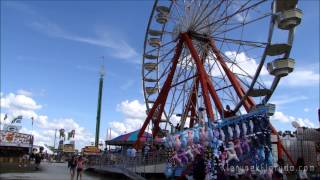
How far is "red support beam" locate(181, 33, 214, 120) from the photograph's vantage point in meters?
28.8

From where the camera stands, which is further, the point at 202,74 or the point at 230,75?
the point at 230,75

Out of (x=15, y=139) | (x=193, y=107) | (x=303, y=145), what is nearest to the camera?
(x=303, y=145)

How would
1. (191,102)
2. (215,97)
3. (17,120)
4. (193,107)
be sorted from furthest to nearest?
(17,120)
(193,107)
(191,102)
(215,97)

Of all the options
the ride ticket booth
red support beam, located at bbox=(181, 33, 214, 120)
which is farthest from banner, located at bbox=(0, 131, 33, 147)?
red support beam, located at bbox=(181, 33, 214, 120)

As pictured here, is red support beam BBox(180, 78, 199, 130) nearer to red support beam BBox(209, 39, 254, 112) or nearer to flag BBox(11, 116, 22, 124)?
red support beam BBox(209, 39, 254, 112)

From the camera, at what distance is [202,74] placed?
101 ft

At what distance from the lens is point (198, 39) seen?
1336 inches

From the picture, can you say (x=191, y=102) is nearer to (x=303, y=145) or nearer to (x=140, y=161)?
(x=140, y=161)

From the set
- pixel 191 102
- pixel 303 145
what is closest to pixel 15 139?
pixel 191 102

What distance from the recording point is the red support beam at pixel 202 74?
28.8 metres

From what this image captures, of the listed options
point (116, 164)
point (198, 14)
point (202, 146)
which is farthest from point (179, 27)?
point (202, 146)

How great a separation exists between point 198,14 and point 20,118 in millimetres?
56677

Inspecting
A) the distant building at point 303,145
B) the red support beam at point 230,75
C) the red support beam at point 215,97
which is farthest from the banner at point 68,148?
the distant building at point 303,145

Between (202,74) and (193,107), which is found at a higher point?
(202,74)
